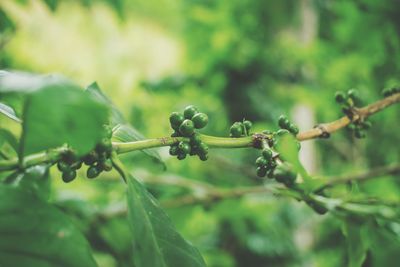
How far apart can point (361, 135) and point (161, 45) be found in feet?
26.6

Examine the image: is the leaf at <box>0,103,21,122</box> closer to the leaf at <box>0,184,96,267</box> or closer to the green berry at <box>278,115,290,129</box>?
the leaf at <box>0,184,96,267</box>

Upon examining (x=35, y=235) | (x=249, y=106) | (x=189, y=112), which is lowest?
(x=35, y=235)

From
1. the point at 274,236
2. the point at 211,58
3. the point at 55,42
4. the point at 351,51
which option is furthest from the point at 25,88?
the point at 55,42

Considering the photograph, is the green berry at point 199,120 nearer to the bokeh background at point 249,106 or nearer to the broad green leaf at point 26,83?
A: the broad green leaf at point 26,83

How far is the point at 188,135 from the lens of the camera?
617 mm

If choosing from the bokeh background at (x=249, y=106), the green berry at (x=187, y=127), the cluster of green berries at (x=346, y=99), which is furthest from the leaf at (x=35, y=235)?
the bokeh background at (x=249, y=106)

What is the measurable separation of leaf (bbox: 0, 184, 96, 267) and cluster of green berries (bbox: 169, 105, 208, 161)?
0.19m

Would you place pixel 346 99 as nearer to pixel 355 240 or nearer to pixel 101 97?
pixel 355 240

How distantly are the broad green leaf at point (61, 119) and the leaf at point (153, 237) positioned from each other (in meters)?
0.12

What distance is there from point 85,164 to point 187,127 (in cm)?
16

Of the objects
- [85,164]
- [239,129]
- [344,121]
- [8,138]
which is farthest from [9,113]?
[344,121]

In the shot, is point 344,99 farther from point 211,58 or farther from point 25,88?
point 211,58

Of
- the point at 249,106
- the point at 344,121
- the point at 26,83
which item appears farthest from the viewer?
the point at 249,106

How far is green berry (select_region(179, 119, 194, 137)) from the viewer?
603mm
